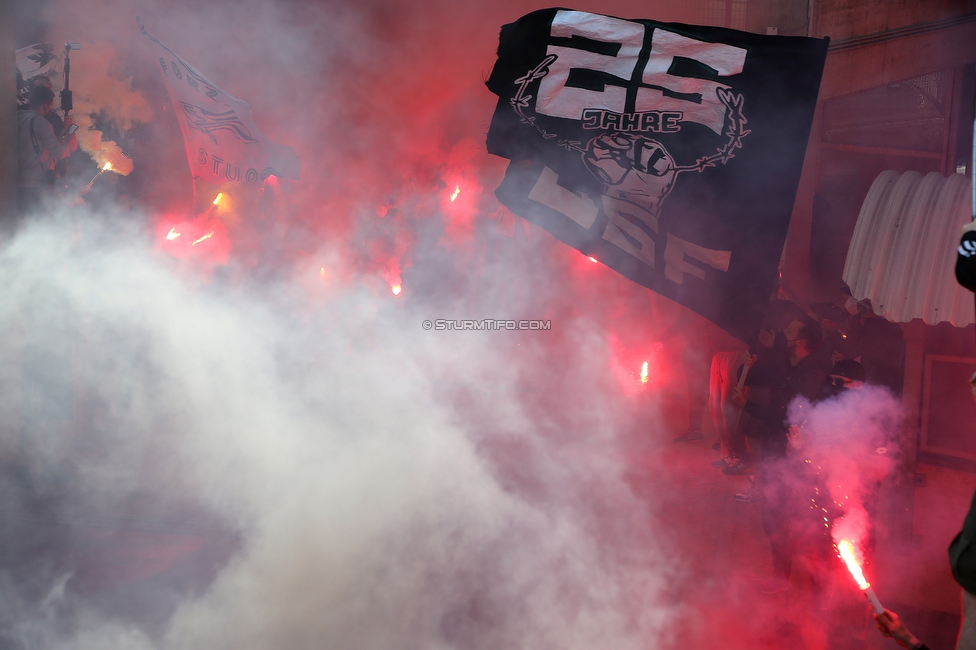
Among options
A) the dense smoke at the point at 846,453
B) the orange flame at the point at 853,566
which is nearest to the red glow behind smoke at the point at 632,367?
the dense smoke at the point at 846,453

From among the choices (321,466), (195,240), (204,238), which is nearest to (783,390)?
(321,466)

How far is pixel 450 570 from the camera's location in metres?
3.60

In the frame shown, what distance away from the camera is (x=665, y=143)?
2416 millimetres

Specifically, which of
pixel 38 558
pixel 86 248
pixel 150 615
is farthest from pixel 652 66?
pixel 86 248

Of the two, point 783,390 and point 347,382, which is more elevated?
point 783,390

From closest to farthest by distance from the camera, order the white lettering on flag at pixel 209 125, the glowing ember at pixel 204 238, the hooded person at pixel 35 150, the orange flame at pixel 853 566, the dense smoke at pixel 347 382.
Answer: the orange flame at pixel 853 566 < the dense smoke at pixel 347 382 < the white lettering on flag at pixel 209 125 < the hooded person at pixel 35 150 < the glowing ember at pixel 204 238

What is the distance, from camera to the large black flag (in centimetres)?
236

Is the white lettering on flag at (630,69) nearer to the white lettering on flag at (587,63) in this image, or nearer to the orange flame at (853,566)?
the white lettering on flag at (587,63)

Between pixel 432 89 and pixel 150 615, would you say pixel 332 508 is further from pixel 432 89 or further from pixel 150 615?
pixel 432 89

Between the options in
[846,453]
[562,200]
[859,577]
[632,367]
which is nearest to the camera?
[859,577]

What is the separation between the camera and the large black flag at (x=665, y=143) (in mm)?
2361

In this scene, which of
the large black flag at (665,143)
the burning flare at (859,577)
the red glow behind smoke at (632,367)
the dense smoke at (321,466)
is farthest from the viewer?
the red glow behind smoke at (632,367)

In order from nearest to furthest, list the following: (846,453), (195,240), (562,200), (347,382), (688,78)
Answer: (688,78)
(562,200)
(846,453)
(347,382)
(195,240)

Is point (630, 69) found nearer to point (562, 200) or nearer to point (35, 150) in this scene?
point (562, 200)
